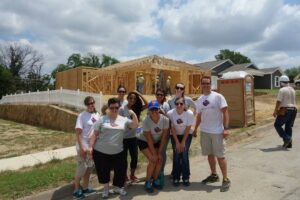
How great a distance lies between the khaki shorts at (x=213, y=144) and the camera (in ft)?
17.2

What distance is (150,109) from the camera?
16.6 feet

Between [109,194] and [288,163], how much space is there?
11.9 feet

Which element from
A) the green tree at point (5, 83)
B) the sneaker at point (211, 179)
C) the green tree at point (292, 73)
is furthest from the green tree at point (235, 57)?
the sneaker at point (211, 179)

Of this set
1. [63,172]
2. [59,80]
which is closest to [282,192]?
[63,172]

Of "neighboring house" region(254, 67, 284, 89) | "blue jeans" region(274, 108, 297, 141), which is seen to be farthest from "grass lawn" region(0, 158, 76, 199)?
"neighboring house" region(254, 67, 284, 89)

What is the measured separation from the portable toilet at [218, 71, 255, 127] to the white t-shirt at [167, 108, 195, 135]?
572cm

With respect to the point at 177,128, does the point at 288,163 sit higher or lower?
lower

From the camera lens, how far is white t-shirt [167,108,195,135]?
5.25 metres

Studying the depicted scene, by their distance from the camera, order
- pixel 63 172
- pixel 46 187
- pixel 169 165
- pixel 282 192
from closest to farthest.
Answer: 1. pixel 282 192
2. pixel 46 187
3. pixel 63 172
4. pixel 169 165

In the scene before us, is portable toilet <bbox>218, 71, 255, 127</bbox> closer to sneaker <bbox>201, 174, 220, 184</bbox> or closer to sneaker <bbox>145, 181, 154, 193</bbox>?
sneaker <bbox>201, 174, 220, 184</bbox>

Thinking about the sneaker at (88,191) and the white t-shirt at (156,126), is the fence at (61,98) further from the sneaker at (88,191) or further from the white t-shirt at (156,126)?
the white t-shirt at (156,126)

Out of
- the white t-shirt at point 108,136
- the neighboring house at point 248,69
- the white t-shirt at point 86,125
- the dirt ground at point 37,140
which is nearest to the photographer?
the white t-shirt at point 108,136

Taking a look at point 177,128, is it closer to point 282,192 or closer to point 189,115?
point 189,115

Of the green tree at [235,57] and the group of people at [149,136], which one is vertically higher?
the green tree at [235,57]
